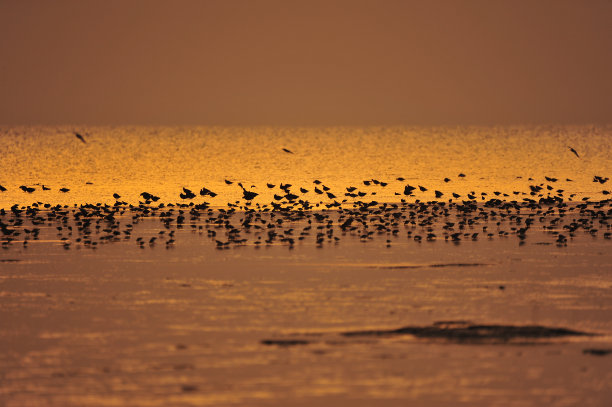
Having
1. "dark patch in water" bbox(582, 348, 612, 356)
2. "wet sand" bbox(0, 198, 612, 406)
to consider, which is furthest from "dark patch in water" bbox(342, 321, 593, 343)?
"dark patch in water" bbox(582, 348, 612, 356)

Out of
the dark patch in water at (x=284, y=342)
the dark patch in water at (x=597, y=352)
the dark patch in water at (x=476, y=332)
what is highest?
the dark patch in water at (x=476, y=332)

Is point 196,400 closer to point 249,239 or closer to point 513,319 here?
point 513,319

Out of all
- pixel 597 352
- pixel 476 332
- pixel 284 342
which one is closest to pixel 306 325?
pixel 284 342

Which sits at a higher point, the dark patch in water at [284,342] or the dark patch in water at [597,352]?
the dark patch in water at [284,342]

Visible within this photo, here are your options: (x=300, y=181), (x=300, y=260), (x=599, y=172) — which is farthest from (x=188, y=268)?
(x=599, y=172)

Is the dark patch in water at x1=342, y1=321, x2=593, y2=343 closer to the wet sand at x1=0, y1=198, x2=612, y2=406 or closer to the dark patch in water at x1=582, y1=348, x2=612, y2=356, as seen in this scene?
the wet sand at x1=0, y1=198, x2=612, y2=406

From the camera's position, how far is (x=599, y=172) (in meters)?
128

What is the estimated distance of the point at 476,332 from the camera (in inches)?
733

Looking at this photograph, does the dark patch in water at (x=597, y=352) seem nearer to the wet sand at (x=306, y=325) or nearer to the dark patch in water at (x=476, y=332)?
the wet sand at (x=306, y=325)

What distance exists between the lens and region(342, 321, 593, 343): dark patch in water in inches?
711

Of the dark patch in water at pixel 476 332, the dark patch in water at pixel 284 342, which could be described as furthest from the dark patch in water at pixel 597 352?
the dark patch in water at pixel 284 342

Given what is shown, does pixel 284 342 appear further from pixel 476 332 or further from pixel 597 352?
pixel 597 352

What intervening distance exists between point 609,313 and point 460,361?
236 inches

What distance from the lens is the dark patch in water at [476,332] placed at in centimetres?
1806
